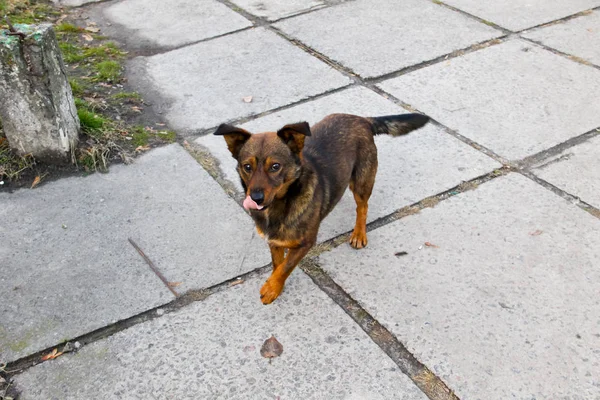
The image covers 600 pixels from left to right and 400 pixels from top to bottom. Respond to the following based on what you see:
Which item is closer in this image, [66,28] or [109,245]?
[109,245]

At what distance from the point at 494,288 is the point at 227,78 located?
10.5 ft

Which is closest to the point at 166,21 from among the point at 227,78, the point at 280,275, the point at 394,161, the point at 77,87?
the point at 227,78

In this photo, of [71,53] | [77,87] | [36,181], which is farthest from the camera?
[71,53]

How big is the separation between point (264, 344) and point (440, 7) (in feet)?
16.2

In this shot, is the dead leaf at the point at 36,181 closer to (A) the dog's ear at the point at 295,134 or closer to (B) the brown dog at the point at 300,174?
(B) the brown dog at the point at 300,174

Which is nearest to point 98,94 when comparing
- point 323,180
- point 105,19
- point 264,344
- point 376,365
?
point 105,19

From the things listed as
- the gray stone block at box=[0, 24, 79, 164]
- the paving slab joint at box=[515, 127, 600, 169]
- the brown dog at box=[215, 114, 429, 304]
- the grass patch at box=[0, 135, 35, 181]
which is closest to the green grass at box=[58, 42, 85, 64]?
the gray stone block at box=[0, 24, 79, 164]

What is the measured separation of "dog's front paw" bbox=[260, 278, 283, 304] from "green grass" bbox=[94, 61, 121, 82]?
9.95ft

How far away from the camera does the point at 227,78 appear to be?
5.64 metres

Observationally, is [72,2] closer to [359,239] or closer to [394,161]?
[394,161]

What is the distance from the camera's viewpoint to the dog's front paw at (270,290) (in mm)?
3352

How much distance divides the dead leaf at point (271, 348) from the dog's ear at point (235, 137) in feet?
3.14

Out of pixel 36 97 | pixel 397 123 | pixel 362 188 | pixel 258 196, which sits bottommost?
pixel 362 188

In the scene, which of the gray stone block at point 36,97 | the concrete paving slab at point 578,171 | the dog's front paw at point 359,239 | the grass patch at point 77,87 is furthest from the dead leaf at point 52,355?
the concrete paving slab at point 578,171
